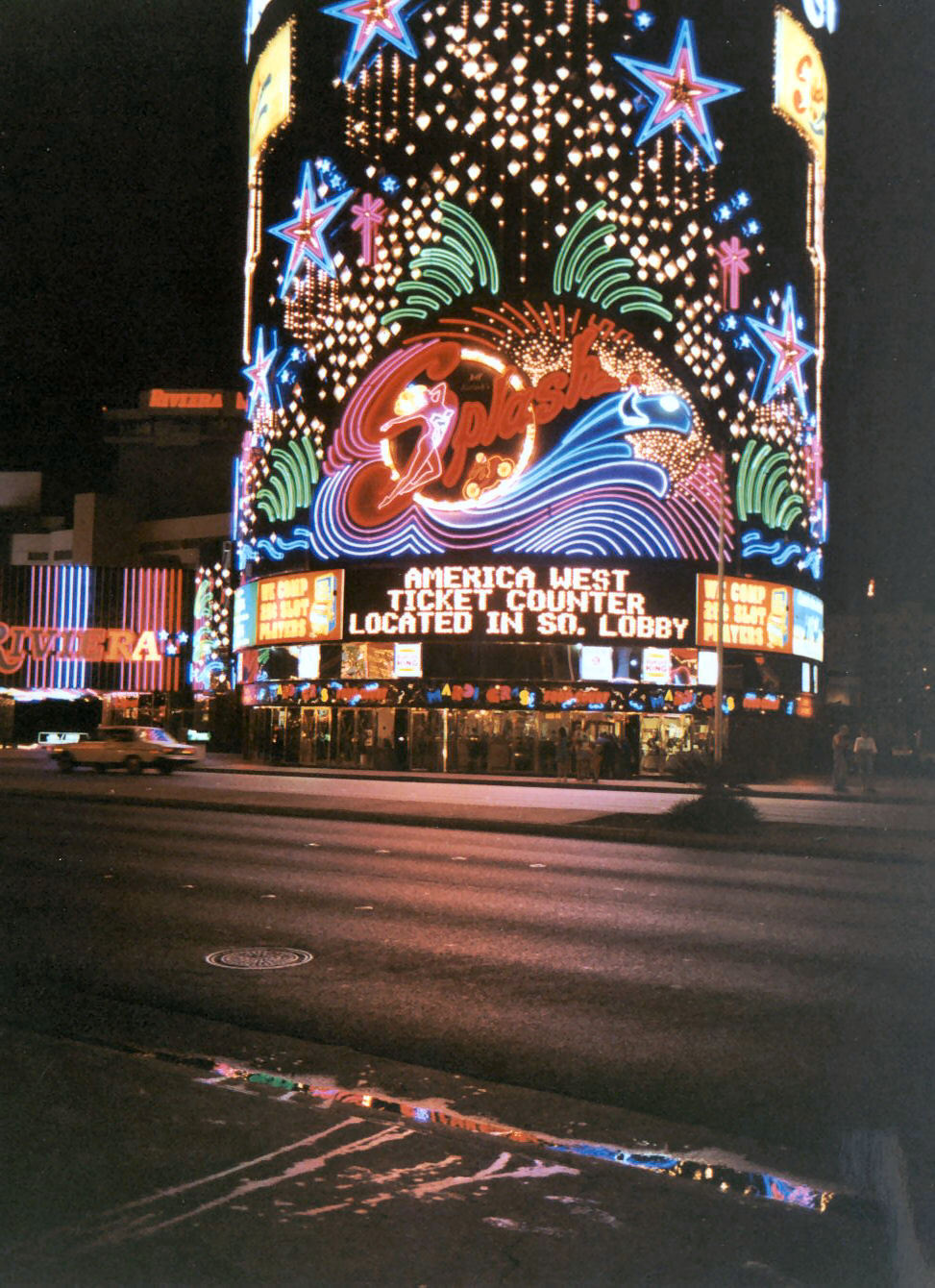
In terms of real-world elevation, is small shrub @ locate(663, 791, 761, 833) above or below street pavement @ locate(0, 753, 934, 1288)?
above

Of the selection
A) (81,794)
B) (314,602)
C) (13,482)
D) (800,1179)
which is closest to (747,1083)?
(800,1179)

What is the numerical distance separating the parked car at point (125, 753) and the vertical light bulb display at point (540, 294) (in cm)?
1238

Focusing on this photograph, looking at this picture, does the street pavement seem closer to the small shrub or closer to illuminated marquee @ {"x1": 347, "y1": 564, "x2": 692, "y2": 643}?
the small shrub

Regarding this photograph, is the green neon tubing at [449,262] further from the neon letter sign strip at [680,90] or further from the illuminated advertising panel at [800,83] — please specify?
the illuminated advertising panel at [800,83]

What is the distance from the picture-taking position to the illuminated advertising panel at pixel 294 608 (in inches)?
1871

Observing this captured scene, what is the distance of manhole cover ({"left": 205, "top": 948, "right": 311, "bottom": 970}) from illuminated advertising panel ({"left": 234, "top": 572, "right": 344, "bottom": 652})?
1484 inches

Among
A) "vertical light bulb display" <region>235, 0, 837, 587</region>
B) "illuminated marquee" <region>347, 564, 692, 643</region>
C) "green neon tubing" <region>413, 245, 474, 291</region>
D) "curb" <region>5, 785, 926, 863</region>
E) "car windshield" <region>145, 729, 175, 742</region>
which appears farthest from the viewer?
"green neon tubing" <region>413, 245, 474, 291</region>

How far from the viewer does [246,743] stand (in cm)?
5341

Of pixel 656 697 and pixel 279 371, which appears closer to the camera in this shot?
pixel 656 697

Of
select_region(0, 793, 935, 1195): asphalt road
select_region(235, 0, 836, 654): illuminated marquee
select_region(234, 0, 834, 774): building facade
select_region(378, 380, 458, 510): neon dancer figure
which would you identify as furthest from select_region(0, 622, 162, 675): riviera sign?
select_region(0, 793, 935, 1195): asphalt road

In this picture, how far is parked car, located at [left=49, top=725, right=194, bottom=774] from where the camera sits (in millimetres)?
37531

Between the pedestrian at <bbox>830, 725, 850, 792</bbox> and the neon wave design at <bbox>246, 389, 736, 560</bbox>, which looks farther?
the neon wave design at <bbox>246, 389, 736, 560</bbox>

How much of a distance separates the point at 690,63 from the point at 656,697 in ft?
85.3

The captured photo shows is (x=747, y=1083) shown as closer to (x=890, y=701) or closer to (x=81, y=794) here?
(x=81, y=794)
